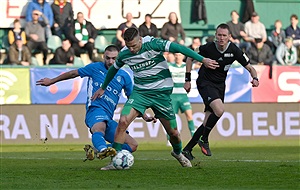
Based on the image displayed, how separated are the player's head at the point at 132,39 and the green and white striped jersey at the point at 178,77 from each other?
367 inches

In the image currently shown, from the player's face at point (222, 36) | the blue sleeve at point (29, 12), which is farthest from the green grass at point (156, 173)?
the blue sleeve at point (29, 12)

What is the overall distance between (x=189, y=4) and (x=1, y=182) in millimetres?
17991

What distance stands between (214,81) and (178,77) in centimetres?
664

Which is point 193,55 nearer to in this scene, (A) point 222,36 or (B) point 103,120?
(B) point 103,120

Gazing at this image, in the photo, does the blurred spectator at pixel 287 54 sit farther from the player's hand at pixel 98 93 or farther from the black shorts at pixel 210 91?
the player's hand at pixel 98 93

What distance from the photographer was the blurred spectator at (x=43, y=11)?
25344 millimetres

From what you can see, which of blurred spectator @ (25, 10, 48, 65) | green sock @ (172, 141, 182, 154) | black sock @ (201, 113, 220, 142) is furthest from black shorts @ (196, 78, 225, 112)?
blurred spectator @ (25, 10, 48, 65)

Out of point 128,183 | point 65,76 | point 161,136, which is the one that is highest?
point 65,76

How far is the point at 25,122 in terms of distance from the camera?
2308 cm

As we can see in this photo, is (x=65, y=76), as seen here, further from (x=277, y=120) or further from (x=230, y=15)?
(x=230, y=15)

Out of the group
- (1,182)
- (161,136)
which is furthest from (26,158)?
(161,136)

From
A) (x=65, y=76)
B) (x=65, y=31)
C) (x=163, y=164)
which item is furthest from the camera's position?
(x=65, y=31)

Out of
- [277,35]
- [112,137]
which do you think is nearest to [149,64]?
[112,137]

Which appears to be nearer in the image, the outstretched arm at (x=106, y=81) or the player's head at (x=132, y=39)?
the player's head at (x=132, y=39)
